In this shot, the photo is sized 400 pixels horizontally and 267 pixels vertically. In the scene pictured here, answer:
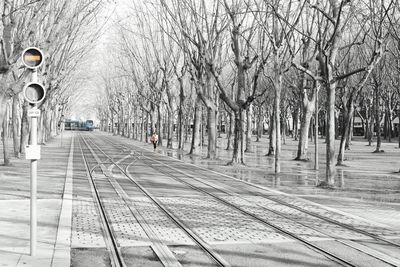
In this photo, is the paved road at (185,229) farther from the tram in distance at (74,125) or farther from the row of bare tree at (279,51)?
the tram in distance at (74,125)

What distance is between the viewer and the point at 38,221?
29.6 ft

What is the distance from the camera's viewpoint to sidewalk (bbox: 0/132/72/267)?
6.50m

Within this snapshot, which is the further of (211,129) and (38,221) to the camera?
(211,129)

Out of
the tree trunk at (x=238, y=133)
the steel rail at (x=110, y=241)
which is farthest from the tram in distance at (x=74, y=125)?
the steel rail at (x=110, y=241)

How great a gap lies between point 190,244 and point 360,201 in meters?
6.76

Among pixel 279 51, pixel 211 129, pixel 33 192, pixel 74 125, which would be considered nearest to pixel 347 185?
pixel 279 51

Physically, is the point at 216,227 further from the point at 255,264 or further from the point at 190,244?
the point at 255,264

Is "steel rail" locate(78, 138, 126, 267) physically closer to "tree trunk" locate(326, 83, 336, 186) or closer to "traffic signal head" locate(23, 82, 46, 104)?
"traffic signal head" locate(23, 82, 46, 104)

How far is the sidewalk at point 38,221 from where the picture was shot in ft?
21.3

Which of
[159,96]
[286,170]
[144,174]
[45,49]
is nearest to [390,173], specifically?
[286,170]

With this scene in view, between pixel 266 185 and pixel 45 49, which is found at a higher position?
pixel 45 49

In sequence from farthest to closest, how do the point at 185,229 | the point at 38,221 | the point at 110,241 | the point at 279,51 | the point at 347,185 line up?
the point at 279,51 → the point at 347,185 → the point at 38,221 → the point at 185,229 → the point at 110,241

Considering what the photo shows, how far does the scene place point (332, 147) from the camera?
1545 cm

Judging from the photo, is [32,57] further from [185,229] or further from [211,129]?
[211,129]
